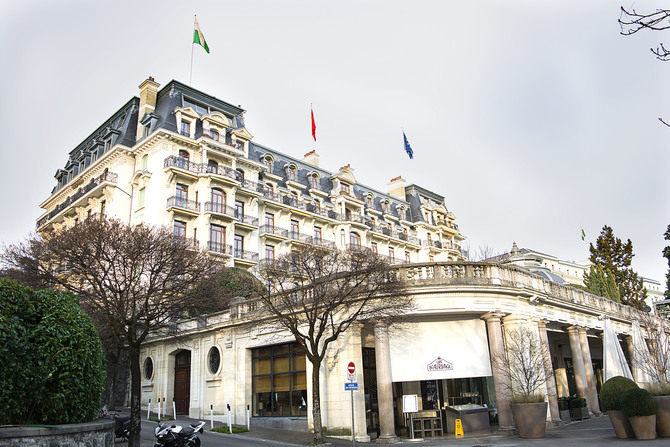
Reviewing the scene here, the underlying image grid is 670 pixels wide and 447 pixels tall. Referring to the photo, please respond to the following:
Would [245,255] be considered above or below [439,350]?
above

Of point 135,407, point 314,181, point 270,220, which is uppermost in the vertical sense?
point 314,181

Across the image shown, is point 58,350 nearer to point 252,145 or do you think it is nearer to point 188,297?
point 188,297

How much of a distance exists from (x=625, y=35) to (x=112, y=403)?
3442 centimetres

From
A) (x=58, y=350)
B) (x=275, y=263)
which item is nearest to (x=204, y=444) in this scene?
(x=275, y=263)

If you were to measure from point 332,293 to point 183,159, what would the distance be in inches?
1044

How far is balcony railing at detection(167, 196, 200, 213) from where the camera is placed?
132ft

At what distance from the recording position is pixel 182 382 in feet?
106

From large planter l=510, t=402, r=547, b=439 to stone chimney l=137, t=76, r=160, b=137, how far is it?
3853cm

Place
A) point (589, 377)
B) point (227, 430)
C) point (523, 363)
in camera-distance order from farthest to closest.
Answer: point (589, 377), point (227, 430), point (523, 363)

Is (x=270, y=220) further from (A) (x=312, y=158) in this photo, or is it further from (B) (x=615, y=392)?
(B) (x=615, y=392)

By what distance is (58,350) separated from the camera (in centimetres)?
1062

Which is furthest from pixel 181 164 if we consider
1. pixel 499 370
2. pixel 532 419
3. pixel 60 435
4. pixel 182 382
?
pixel 60 435

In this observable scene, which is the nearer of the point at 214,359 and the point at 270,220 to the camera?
the point at 214,359

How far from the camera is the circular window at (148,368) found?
3512cm
